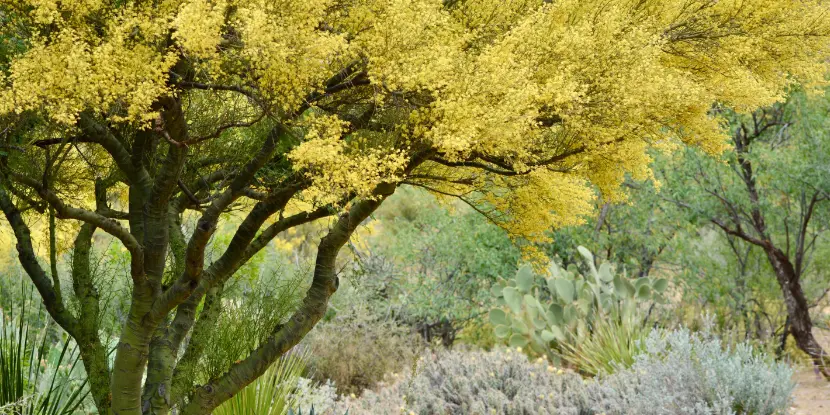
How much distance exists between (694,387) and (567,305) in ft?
12.3

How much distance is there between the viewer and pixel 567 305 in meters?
10.7

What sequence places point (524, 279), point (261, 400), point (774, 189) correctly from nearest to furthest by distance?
1. point (261, 400)
2. point (524, 279)
3. point (774, 189)

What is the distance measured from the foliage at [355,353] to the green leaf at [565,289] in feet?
6.91

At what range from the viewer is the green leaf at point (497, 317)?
11078 millimetres

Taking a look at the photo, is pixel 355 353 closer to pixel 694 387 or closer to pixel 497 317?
pixel 497 317

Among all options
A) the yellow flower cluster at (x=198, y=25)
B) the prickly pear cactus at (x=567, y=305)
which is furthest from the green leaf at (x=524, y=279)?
the yellow flower cluster at (x=198, y=25)

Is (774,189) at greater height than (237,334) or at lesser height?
greater

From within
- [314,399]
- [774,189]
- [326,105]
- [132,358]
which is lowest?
[132,358]

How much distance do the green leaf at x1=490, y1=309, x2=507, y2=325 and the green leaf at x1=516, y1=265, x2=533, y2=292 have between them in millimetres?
459

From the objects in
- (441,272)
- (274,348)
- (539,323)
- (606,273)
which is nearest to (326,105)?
(274,348)


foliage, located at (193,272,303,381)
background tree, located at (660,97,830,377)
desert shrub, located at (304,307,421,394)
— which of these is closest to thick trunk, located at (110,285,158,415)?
foliage, located at (193,272,303,381)

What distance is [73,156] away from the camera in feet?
21.4

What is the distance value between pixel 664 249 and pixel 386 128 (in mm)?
9657

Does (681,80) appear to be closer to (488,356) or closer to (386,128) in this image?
(386,128)
